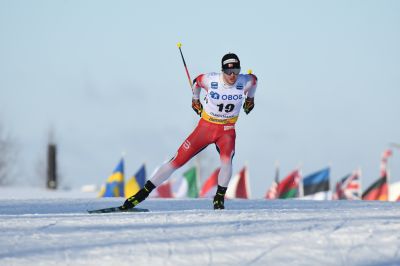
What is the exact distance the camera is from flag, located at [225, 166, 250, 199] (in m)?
27.2

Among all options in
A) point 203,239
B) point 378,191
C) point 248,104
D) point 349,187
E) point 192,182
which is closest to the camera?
point 203,239

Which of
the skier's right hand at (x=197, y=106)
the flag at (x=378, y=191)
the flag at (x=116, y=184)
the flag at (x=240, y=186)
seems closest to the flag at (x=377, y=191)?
the flag at (x=378, y=191)

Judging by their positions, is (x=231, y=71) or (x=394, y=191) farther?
(x=394, y=191)

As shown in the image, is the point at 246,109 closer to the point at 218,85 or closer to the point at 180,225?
the point at 218,85

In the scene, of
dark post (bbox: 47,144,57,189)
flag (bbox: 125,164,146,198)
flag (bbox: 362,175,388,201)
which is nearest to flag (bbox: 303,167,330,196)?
flag (bbox: 362,175,388,201)

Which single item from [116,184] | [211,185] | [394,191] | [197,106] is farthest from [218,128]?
[394,191]

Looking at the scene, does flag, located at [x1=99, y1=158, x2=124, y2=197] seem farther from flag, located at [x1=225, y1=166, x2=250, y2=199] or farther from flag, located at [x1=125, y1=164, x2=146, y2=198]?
flag, located at [x1=225, y1=166, x2=250, y2=199]

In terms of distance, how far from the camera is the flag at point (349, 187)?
28.5m

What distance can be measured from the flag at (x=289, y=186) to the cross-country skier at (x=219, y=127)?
17.4 meters

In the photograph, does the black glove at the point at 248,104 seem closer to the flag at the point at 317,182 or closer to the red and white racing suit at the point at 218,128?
the red and white racing suit at the point at 218,128

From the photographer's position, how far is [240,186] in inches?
1088

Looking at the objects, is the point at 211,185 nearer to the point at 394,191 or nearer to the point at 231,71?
the point at 394,191

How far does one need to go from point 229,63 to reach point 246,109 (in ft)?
2.21

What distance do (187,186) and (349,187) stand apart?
251 inches
